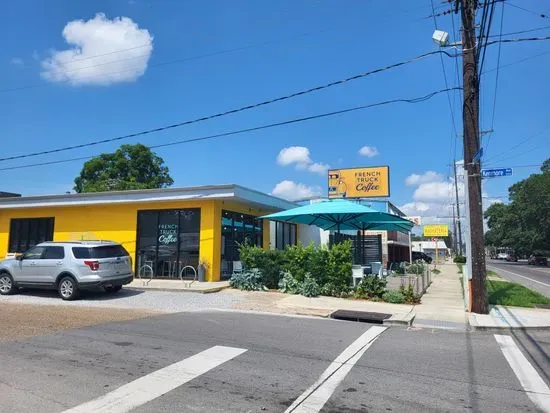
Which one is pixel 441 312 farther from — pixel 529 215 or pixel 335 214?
pixel 529 215

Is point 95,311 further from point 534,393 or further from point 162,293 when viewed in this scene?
point 534,393

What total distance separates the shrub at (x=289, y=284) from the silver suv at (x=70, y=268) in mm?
5046

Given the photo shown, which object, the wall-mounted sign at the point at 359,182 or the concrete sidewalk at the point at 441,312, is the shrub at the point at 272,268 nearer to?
the concrete sidewalk at the point at 441,312

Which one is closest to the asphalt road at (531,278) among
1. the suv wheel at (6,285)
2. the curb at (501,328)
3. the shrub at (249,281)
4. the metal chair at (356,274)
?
the metal chair at (356,274)

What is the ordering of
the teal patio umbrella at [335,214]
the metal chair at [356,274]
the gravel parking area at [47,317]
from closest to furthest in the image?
the gravel parking area at [47,317] → the metal chair at [356,274] → the teal patio umbrella at [335,214]

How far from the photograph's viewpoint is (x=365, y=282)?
579 inches

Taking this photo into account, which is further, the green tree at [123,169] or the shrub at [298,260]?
the green tree at [123,169]

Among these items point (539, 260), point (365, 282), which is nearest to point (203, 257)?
point (365, 282)

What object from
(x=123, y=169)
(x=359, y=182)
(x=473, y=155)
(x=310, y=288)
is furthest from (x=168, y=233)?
(x=123, y=169)

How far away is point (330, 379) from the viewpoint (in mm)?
6062

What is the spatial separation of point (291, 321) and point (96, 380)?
18.5 ft

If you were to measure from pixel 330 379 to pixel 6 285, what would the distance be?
13.0 meters

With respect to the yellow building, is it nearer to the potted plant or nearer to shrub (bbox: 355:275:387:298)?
the potted plant

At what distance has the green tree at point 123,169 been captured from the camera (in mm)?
51625
